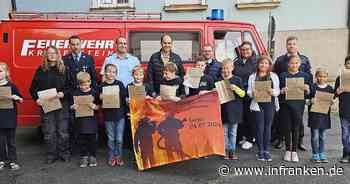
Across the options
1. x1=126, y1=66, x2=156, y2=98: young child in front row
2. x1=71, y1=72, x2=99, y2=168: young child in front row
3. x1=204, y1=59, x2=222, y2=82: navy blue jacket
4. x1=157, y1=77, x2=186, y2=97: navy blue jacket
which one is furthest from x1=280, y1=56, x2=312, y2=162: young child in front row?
x1=71, y1=72, x2=99, y2=168: young child in front row

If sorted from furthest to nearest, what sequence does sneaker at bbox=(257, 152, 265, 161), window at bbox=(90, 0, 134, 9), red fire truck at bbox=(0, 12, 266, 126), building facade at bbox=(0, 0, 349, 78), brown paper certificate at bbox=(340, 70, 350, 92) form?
window at bbox=(90, 0, 134, 9), building facade at bbox=(0, 0, 349, 78), red fire truck at bbox=(0, 12, 266, 126), sneaker at bbox=(257, 152, 265, 161), brown paper certificate at bbox=(340, 70, 350, 92)

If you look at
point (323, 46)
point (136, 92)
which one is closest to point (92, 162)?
point (136, 92)

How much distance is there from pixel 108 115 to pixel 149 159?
2.70 ft

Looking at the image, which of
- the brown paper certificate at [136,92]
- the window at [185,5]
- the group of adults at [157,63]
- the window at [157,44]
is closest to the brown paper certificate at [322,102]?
the group of adults at [157,63]

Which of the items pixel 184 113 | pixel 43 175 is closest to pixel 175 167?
pixel 184 113

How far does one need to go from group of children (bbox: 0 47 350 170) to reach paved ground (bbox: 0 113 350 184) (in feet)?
0.60

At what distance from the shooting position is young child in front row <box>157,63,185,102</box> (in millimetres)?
5418

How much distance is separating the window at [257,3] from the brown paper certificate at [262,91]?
21.1ft

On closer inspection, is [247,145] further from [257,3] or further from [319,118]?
[257,3]

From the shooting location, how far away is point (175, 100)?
533 centimetres

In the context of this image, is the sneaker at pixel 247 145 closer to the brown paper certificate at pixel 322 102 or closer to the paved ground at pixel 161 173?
the paved ground at pixel 161 173

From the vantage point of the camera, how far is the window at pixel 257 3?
37.1 feet

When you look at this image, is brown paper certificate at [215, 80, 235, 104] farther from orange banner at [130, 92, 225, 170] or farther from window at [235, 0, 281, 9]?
window at [235, 0, 281, 9]

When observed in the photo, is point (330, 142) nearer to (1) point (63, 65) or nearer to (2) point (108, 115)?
(2) point (108, 115)
